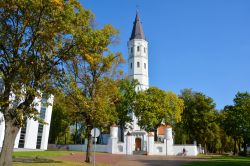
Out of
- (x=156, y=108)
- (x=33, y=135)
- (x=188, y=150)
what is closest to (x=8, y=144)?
(x=33, y=135)

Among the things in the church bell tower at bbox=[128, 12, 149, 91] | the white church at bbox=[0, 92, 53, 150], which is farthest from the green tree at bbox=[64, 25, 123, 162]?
the church bell tower at bbox=[128, 12, 149, 91]

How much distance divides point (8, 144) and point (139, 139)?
4439 centimetres

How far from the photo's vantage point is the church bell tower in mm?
71688

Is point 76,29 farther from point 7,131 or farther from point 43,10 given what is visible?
point 7,131

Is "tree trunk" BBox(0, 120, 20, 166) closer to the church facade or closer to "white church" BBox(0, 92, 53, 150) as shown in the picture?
"white church" BBox(0, 92, 53, 150)

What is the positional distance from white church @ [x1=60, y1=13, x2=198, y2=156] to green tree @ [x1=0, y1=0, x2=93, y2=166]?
35.4 meters

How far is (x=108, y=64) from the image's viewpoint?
21.2m

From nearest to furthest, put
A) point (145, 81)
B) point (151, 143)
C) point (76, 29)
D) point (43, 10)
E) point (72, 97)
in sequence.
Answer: point (43, 10) < point (76, 29) < point (72, 97) < point (151, 143) < point (145, 81)

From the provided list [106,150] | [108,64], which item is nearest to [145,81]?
[106,150]

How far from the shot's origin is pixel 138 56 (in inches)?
2904

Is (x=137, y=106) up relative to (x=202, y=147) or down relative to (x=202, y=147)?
up

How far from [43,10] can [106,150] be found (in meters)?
39.6

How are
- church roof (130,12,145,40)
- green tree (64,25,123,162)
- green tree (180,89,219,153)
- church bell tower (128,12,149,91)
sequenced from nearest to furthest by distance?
green tree (64,25,123,162), green tree (180,89,219,153), church bell tower (128,12,149,91), church roof (130,12,145,40)

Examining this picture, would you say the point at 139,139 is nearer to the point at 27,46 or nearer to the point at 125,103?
the point at 125,103
